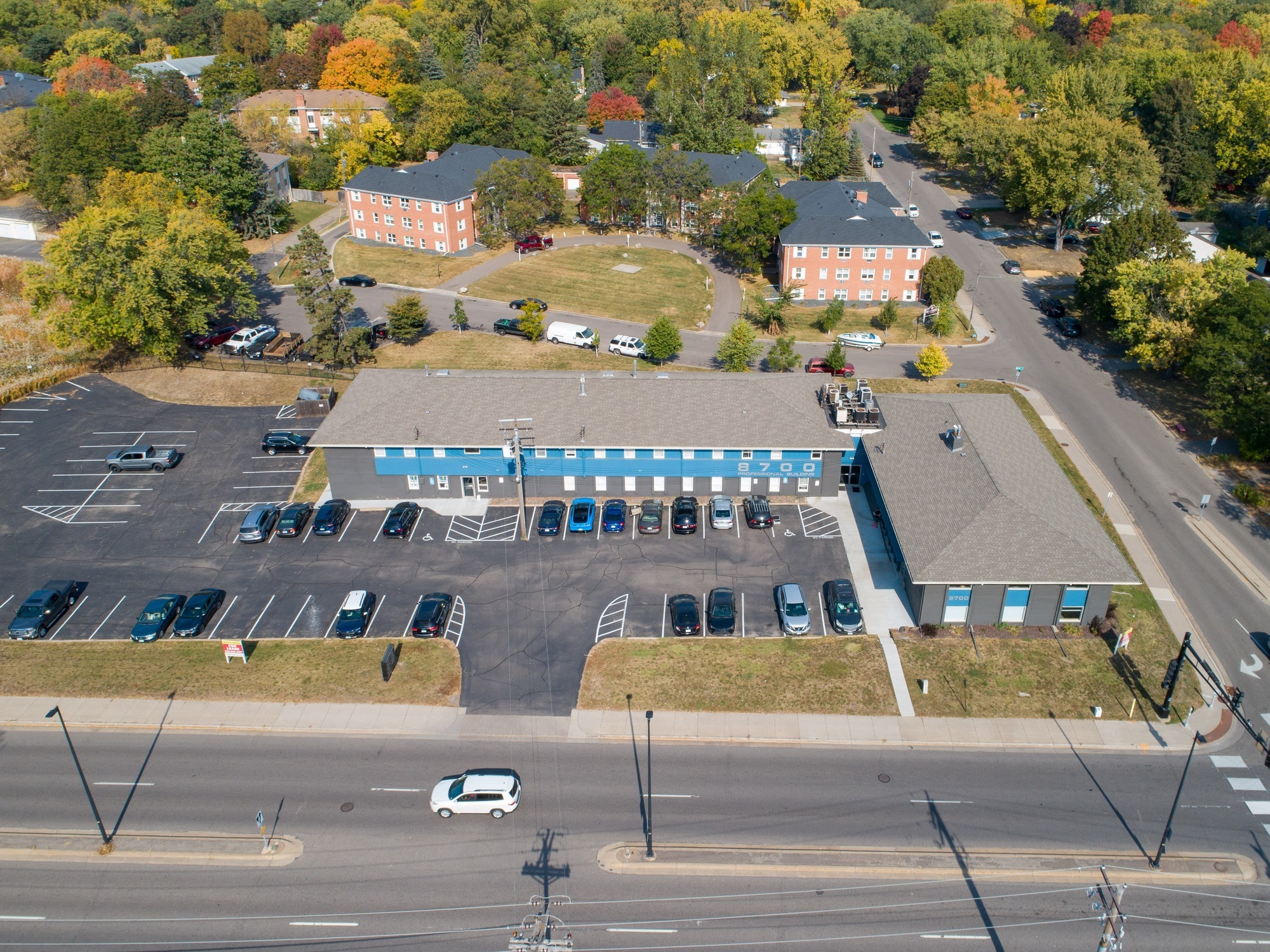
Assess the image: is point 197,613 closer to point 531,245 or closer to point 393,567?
point 393,567

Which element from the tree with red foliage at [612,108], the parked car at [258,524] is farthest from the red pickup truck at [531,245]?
the parked car at [258,524]

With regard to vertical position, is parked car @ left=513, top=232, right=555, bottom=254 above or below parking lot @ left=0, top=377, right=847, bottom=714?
above

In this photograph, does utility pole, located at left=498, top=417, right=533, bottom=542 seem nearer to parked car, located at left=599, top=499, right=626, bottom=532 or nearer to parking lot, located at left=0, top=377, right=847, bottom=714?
parking lot, located at left=0, top=377, right=847, bottom=714

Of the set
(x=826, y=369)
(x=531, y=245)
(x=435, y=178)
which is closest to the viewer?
(x=826, y=369)

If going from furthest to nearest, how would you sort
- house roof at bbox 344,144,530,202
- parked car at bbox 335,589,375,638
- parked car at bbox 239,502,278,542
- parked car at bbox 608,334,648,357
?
house roof at bbox 344,144,530,202, parked car at bbox 608,334,648,357, parked car at bbox 239,502,278,542, parked car at bbox 335,589,375,638

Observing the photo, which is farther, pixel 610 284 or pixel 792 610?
pixel 610 284

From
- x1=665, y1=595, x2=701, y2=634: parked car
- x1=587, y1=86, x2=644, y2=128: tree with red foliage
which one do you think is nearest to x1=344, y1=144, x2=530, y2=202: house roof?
x1=587, y1=86, x2=644, y2=128: tree with red foliage

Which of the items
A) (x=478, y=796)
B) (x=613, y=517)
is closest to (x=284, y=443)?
(x=613, y=517)
